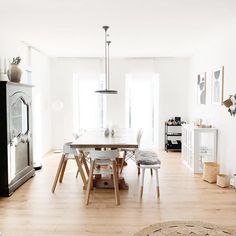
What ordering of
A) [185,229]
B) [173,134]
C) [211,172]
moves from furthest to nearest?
1. [173,134]
2. [211,172]
3. [185,229]

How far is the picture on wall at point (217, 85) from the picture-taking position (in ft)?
16.4

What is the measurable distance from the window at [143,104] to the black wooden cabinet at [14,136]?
3.26m

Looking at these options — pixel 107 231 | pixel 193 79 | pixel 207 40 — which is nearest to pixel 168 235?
pixel 107 231

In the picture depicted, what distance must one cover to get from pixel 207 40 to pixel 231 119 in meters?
1.63

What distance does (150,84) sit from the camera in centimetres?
773

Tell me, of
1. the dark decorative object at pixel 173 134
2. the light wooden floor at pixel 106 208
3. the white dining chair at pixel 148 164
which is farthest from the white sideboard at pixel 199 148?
the dark decorative object at pixel 173 134

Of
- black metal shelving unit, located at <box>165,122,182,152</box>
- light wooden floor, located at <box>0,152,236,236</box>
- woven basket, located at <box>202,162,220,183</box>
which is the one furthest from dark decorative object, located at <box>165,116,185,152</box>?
woven basket, located at <box>202,162,220,183</box>

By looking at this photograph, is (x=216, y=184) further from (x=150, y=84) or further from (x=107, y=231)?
(x=150, y=84)

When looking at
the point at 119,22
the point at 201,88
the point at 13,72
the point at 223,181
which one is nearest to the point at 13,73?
the point at 13,72

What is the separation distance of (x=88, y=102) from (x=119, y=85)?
91 centimetres

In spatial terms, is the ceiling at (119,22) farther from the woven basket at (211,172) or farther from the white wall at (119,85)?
the woven basket at (211,172)

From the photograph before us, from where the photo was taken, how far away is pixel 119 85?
301 inches

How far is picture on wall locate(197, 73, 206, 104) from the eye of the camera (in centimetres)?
608

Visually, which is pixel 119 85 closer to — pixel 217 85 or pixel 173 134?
pixel 173 134
